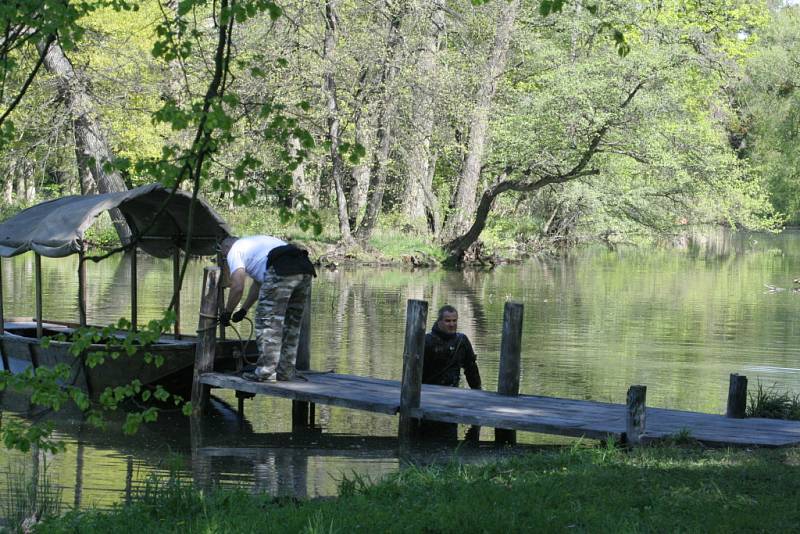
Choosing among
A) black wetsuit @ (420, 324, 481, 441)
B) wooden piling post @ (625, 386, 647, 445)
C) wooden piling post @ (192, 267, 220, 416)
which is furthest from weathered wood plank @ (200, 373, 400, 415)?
wooden piling post @ (625, 386, 647, 445)

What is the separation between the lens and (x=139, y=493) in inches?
404

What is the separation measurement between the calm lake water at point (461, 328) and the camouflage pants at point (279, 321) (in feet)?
2.69

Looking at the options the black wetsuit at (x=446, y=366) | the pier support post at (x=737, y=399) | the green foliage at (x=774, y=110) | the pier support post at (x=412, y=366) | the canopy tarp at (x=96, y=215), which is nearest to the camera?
the pier support post at (x=737, y=399)

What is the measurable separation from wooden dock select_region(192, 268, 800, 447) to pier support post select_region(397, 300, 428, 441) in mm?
10

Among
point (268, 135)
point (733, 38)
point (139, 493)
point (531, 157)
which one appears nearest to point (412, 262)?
point (531, 157)

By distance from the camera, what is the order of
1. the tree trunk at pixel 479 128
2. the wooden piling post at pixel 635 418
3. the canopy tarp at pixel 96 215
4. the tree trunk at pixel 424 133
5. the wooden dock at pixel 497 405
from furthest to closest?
the tree trunk at pixel 479 128
the tree trunk at pixel 424 133
the canopy tarp at pixel 96 215
the wooden dock at pixel 497 405
the wooden piling post at pixel 635 418

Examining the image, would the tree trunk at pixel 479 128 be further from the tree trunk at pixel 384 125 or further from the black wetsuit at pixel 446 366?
the black wetsuit at pixel 446 366

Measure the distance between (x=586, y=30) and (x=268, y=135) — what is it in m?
34.6

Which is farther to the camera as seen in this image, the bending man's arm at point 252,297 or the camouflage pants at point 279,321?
the bending man's arm at point 252,297

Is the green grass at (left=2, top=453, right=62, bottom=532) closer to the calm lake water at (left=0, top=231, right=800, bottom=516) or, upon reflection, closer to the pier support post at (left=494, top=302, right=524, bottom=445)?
the calm lake water at (left=0, top=231, right=800, bottom=516)

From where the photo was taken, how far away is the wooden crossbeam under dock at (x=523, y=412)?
11172 millimetres

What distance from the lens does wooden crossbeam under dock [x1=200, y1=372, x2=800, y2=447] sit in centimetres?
1117

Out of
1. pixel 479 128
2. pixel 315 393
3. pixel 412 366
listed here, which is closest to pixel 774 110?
pixel 479 128

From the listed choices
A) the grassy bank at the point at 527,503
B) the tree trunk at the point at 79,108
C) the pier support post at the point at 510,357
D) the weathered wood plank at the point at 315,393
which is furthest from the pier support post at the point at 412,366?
the tree trunk at the point at 79,108
